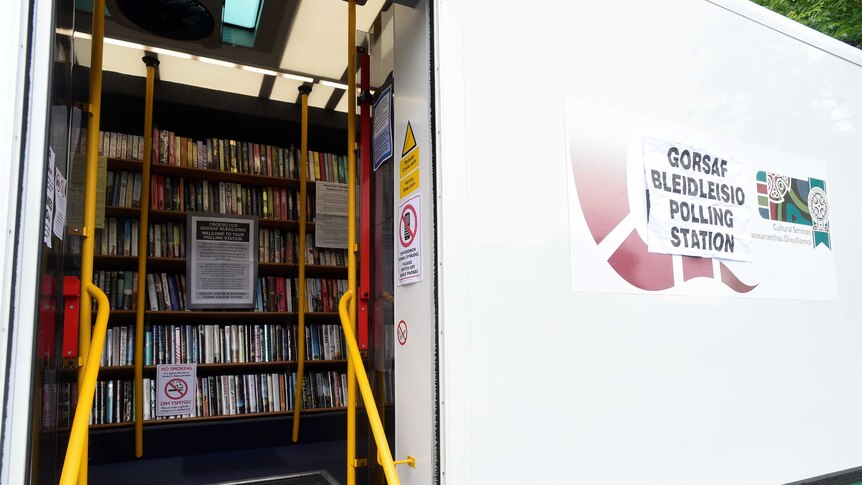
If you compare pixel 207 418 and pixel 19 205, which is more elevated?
pixel 19 205

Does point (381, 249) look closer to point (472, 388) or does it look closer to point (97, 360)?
point (472, 388)

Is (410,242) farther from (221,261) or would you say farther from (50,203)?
(221,261)

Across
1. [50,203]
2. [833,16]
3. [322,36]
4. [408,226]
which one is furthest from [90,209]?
[833,16]

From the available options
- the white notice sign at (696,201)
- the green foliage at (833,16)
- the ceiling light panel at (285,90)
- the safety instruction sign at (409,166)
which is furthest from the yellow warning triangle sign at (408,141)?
the green foliage at (833,16)

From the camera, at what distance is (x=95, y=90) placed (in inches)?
70.0

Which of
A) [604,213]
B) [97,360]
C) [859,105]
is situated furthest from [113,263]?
[859,105]

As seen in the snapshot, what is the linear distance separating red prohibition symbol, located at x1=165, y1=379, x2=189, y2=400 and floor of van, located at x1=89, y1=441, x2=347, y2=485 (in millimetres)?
381

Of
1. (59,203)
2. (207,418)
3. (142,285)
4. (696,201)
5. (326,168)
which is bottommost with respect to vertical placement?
(207,418)

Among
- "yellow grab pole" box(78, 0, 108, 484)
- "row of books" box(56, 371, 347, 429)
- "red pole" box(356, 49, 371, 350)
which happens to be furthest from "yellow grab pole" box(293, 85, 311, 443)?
"yellow grab pole" box(78, 0, 108, 484)

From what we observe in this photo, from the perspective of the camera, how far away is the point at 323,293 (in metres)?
4.36

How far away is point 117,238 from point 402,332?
107 inches

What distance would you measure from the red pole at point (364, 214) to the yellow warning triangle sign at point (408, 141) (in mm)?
359

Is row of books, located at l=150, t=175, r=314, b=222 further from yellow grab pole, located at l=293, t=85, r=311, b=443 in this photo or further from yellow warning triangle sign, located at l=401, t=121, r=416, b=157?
yellow warning triangle sign, located at l=401, t=121, r=416, b=157

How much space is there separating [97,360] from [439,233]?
0.91 m
